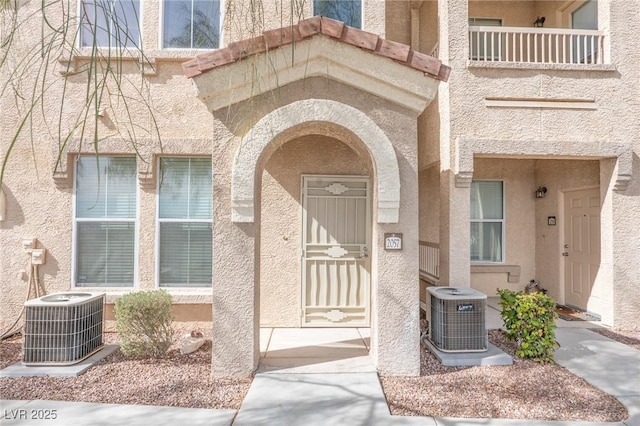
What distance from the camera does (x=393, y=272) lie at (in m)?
5.29

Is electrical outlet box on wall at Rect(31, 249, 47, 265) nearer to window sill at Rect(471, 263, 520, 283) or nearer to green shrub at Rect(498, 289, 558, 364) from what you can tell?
green shrub at Rect(498, 289, 558, 364)

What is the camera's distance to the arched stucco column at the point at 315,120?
5.12 meters

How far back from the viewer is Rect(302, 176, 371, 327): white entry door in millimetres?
7457

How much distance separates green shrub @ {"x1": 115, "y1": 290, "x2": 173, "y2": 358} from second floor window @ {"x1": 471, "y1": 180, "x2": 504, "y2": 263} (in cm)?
758

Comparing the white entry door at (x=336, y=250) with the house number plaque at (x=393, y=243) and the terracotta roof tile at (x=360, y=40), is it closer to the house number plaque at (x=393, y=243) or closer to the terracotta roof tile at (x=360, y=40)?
the house number plaque at (x=393, y=243)

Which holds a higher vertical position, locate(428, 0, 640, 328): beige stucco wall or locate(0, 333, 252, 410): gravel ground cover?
locate(428, 0, 640, 328): beige stucco wall

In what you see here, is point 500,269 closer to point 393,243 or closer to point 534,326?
point 534,326

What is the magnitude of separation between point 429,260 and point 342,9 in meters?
5.90

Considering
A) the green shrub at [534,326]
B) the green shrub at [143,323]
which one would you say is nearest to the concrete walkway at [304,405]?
the green shrub at [534,326]

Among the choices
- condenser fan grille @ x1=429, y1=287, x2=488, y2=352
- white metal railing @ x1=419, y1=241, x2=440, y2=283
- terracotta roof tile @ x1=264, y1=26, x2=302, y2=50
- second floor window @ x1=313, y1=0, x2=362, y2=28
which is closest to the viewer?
terracotta roof tile @ x1=264, y1=26, x2=302, y2=50

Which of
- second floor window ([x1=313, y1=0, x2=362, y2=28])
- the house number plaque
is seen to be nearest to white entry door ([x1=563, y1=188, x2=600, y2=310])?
the house number plaque

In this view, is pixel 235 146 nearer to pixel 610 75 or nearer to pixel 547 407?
pixel 547 407

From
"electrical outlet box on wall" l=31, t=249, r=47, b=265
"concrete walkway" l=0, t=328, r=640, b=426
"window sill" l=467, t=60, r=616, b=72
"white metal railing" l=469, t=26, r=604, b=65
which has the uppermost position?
"white metal railing" l=469, t=26, r=604, b=65

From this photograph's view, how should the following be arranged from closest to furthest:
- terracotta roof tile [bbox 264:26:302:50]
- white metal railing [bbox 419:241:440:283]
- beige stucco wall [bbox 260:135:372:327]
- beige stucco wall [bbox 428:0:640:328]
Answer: terracotta roof tile [bbox 264:26:302:50] → beige stucco wall [bbox 428:0:640:328] → beige stucco wall [bbox 260:135:372:327] → white metal railing [bbox 419:241:440:283]
